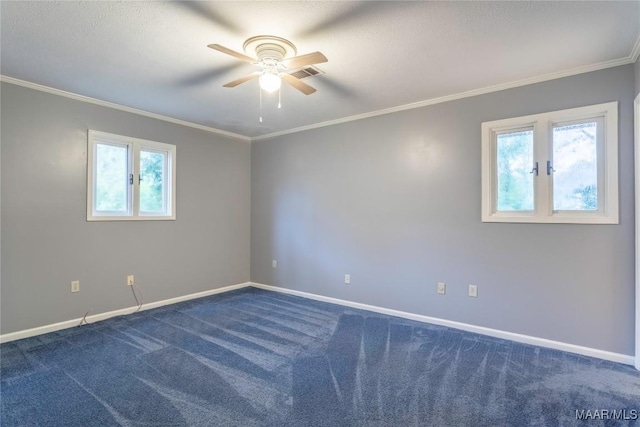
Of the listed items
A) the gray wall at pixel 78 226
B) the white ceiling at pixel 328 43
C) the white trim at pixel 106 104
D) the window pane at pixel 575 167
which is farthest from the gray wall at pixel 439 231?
the gray wall at pixel 78 226

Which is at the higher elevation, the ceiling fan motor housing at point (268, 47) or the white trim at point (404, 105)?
the white trim at point (404, 105)

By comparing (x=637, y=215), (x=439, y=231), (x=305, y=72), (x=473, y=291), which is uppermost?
(x=305, y=72)

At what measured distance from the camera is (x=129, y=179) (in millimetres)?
3971

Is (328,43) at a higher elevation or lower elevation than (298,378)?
higher

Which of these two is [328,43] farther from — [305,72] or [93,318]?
[93,318]

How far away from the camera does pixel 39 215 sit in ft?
10.7

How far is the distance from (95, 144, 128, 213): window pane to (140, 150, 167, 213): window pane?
0.64 ft

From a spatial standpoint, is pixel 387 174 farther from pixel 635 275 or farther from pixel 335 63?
pixel 635 275

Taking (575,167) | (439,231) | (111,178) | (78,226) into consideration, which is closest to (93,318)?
A: (78,226)

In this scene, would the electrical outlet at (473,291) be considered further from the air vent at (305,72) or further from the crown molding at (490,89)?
the air vent at (305,72)

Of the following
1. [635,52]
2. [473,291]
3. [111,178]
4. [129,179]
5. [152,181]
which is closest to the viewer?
[635,52]

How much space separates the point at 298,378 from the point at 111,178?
124 inches

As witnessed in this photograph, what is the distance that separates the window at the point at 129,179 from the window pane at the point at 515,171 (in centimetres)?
393

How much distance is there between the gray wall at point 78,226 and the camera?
10.2 feet
